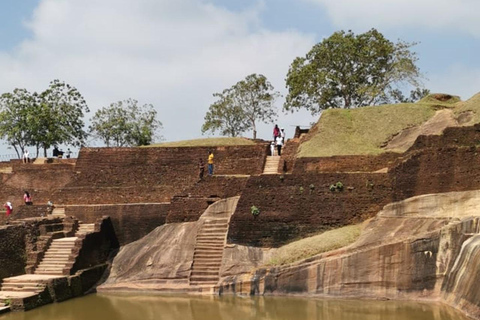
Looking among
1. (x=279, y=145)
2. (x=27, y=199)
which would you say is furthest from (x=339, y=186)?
(x=27, y=199)

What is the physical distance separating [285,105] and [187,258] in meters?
16.6

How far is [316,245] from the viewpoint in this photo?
51.4 feet

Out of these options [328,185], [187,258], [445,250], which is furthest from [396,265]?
[187,258]

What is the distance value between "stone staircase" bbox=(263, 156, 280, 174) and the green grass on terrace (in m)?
1.10

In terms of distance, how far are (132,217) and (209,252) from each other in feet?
13.6

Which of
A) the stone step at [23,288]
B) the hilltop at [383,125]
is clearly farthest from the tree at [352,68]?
the stone step at [23,288]

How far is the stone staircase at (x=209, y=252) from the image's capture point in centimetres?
1706

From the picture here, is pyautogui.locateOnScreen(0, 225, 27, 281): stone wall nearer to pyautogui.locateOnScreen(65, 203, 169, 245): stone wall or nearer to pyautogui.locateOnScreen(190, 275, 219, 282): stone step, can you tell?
pyautogui.locateOnScreen(65, 203, 169, 245): stone wall

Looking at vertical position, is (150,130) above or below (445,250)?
above

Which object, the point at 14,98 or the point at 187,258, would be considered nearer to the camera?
the point at 187,258

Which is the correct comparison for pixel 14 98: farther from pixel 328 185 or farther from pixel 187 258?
pixel 328 185

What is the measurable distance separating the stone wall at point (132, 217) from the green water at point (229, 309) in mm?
3597

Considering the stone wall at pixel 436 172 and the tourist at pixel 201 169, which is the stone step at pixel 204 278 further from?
the stone wall at pixel 436 172

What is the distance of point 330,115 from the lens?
963 inches
